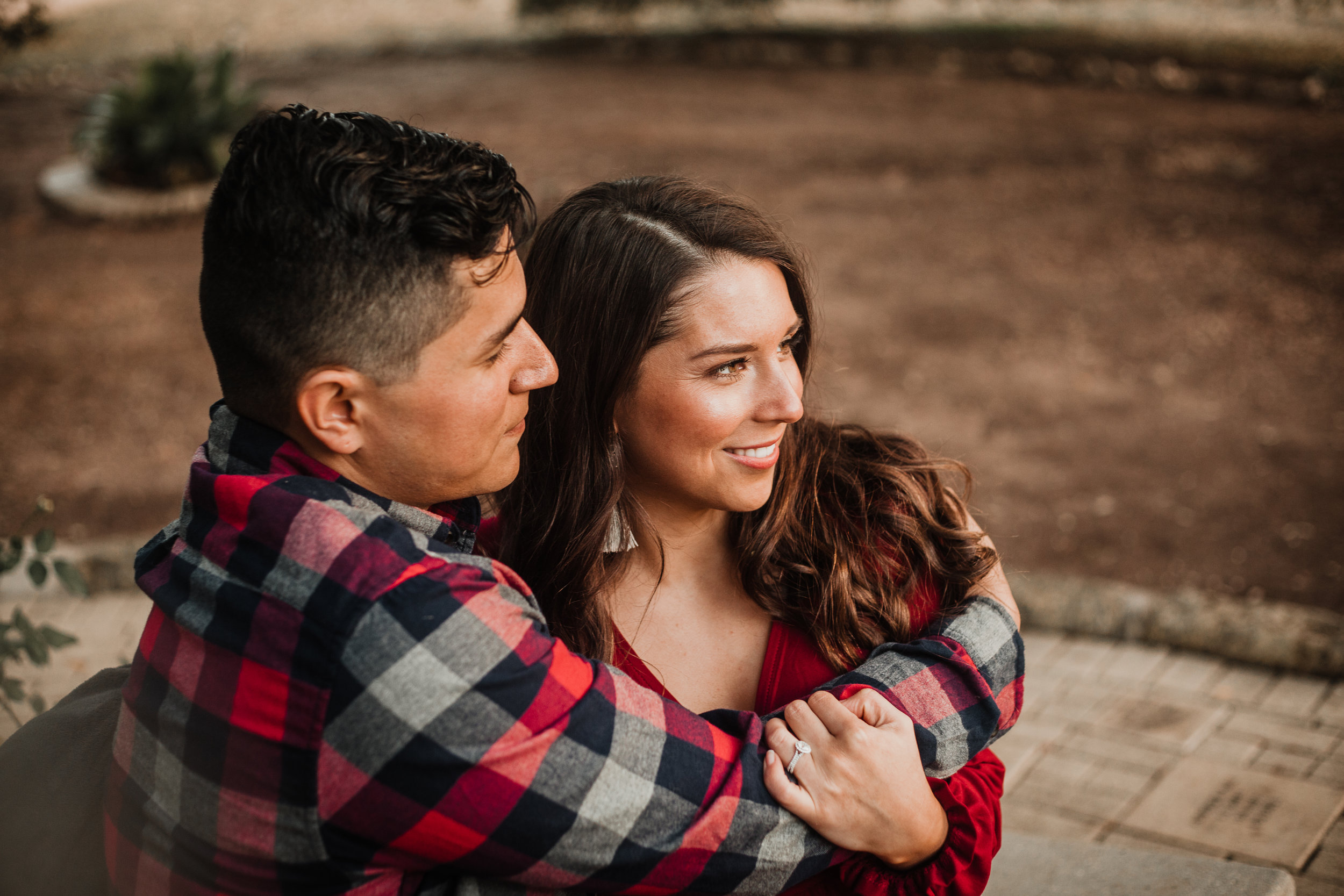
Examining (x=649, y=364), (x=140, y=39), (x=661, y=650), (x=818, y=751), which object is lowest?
(x=140, y=39)

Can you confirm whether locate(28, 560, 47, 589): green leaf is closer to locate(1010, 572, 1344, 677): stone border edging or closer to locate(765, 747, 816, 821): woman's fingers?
locate(765, 747, 816, 821): woman's fingers

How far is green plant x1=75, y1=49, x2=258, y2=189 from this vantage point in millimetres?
10297

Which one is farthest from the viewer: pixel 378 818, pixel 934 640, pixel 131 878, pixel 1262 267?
pixel 1262 267

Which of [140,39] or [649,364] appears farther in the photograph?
[140,39]

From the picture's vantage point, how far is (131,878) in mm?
1614

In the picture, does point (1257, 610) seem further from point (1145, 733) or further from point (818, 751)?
point (818, 751)

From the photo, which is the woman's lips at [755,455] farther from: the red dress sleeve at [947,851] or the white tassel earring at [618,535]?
the red dress sleeve at [947,851]

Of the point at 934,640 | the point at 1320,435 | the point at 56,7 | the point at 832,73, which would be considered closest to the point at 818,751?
the point at 934,640

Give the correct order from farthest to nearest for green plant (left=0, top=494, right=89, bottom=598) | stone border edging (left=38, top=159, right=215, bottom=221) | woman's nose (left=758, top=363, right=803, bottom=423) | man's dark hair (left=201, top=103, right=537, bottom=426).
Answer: stone border edging (left=38, top=159, right=215, bottom=221) < green plant (left=0, top=494, right=89, bottom=598) < woman's nose (left=758, top=363, right=803, bottom=423) < man's dark hair (left=201, top=103, right=537, bottom=426)

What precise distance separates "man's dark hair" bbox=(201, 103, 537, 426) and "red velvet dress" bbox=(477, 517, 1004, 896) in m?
0.77

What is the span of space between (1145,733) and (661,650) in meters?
2.29

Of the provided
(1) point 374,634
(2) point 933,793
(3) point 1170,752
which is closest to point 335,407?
(1) point 374,634

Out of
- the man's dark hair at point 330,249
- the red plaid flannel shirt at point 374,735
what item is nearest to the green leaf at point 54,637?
the red plaid flannel shirt at point 374,735

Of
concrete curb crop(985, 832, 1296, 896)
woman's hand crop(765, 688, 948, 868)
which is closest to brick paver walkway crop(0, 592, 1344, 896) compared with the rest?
concrete curb crop(985, 832, 1296, 896)
